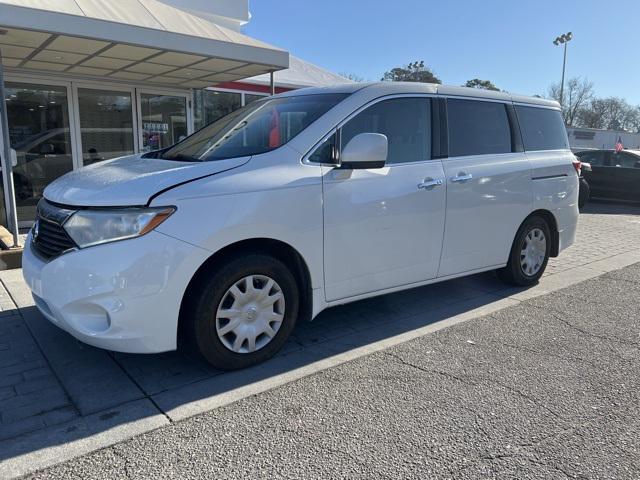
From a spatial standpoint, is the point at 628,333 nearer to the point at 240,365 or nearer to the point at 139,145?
the point at 240,365

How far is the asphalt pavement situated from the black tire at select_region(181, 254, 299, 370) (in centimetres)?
37

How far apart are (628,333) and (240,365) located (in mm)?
3267

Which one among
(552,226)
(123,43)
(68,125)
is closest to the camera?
(552,226)

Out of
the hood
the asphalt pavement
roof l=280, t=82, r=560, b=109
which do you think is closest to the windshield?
roof l=280, t=82, r=560, b=109

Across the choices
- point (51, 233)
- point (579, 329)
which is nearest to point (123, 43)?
point (51, 233)

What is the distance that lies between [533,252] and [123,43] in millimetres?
5268

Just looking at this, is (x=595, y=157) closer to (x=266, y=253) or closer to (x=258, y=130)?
(x=258, y=130)

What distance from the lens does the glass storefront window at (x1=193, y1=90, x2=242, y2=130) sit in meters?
10.8

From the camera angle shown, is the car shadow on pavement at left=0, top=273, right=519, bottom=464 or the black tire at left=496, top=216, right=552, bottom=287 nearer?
the car shadow on pavement at left=0, top=273, right=519, bottom=464

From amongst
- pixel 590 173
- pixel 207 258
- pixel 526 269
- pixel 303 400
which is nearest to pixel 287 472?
pixel 303 400

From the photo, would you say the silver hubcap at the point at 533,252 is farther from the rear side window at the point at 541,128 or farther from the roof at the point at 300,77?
the roof at the point at 300,77

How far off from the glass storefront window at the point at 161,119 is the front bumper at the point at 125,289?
720 cm

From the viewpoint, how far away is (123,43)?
6289 millimetres

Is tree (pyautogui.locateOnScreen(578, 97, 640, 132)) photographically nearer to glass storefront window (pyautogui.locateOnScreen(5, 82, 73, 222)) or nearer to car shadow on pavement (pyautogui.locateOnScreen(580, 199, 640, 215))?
car shadow on pavement (pyautogui.locateOnScreen(580, 199, 640, 215))
